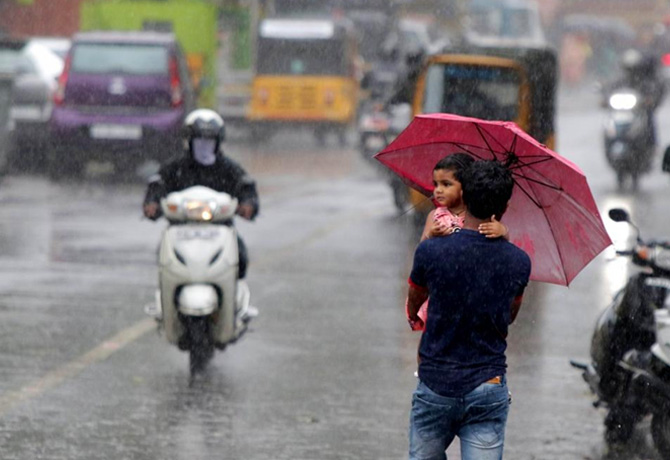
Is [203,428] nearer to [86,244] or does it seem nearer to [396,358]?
[396,358]

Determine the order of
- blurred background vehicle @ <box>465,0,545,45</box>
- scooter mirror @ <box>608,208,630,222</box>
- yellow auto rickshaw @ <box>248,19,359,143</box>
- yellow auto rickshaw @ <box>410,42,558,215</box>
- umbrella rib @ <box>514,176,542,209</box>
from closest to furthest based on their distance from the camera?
umbrella rib @ <box>514,176,542,209</box>, scooter mirror @ <box>608,208,630,222</box>, yellow auto rickshaw @ <box>410,42,558,215</box>, yellow auto rickshaw @ <box>248,19,359,143</box>, blurred background vehicle @ <box>465,0,545,45</box>

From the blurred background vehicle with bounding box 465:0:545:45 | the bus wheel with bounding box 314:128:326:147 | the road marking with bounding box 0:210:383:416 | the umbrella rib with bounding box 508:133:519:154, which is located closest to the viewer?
the umbrella rib with bounding box 508:133:519:154

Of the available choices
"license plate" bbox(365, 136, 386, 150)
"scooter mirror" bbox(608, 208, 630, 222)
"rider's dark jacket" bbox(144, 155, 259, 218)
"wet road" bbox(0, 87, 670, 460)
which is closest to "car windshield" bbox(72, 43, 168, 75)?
"license plate" bbox(365, 136, 386, 150)

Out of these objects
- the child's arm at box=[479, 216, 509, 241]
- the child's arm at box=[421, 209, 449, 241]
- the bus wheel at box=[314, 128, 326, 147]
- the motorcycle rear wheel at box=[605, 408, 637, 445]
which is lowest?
the bus wheel at box=[314, 128, 326, 147]

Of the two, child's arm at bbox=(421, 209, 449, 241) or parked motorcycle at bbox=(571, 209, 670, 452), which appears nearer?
child's arm at bbox=(421, 209, 449, 241)

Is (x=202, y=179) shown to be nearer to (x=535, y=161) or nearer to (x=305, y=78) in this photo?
(x=535, y=161)

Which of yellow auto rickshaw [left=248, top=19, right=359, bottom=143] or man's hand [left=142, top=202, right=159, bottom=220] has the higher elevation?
man's hand [left=142, top=202, right=159, bottom=220]

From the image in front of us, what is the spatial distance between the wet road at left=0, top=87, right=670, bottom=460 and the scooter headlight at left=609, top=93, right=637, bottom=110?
480 cm

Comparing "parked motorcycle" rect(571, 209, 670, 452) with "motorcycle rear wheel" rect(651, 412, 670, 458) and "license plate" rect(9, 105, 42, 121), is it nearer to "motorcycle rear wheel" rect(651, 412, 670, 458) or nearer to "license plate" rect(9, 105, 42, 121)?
"motorcycle rear wheel" rect(651, 412, 670, 458)

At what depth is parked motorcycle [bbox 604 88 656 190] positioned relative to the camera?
21.5 metres

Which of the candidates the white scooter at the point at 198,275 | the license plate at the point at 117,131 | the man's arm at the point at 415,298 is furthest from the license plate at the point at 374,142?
the man's arm at the point at 415,298

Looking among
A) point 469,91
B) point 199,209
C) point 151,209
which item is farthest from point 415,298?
point 469,91

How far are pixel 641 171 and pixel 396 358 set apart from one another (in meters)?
12.9

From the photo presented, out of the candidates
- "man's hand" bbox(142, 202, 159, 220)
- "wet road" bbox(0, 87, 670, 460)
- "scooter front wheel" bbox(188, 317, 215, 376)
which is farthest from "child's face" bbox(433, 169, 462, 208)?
"man's hand" bbox(142, 202, 159, 220)
